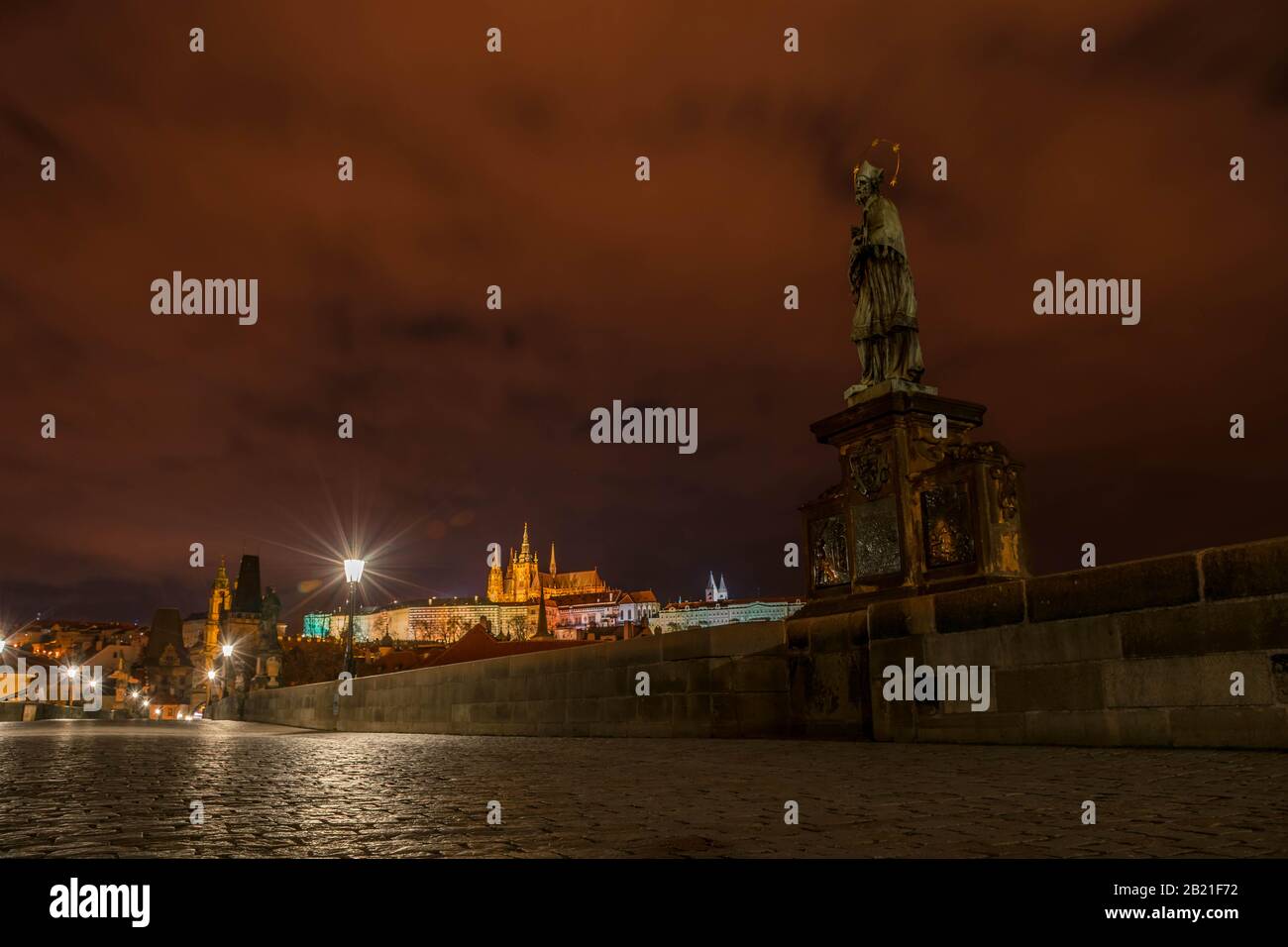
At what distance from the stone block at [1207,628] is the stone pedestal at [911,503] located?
8.46 ft

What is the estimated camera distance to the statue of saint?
11336 millimetres

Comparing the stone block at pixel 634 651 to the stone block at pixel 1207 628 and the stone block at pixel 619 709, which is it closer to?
the stone block at pixel 619 709

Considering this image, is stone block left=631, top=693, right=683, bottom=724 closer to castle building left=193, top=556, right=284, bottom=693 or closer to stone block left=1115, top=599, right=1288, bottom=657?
stone block left=1115, top=599, right=1288, bottom=657

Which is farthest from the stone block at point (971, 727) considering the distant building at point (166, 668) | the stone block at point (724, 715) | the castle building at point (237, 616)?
the distant building at point (166, 668)

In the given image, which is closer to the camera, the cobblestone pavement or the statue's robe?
the cobblestone pavement

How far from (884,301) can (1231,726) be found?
672 cm

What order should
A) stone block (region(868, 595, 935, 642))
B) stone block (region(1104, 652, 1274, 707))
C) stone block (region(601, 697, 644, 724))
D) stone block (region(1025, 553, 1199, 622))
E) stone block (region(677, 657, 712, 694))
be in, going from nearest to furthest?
stone block (region(1104, 652, 1274, 707))
stone block (region(1025, 553, 1199, 622))
stone block (region(868, 595, 935, 642))
stone block (region(677, 657, 712, 694))
stone block (region(601, 697, 644, 724))

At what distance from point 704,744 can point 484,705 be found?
624cm

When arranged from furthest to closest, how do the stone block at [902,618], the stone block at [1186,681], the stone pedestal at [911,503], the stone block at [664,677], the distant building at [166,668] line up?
the distant building at [166,668] < the stone block at [664,677] < the stone pedestal at [911,503] < the stone block at [902,618] < the stone block at [1186,681]

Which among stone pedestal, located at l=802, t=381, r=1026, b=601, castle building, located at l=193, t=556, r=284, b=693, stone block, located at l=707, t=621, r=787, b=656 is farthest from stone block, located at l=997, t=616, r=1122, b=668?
castle building, located at l=193, t=556, r=284, b=693

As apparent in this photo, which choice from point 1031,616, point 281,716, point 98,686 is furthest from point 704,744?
point 98,686

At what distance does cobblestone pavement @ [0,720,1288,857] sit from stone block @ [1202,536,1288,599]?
1.00 m

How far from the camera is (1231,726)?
6129 mm

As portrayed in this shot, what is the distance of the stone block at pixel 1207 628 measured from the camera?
594 cm
